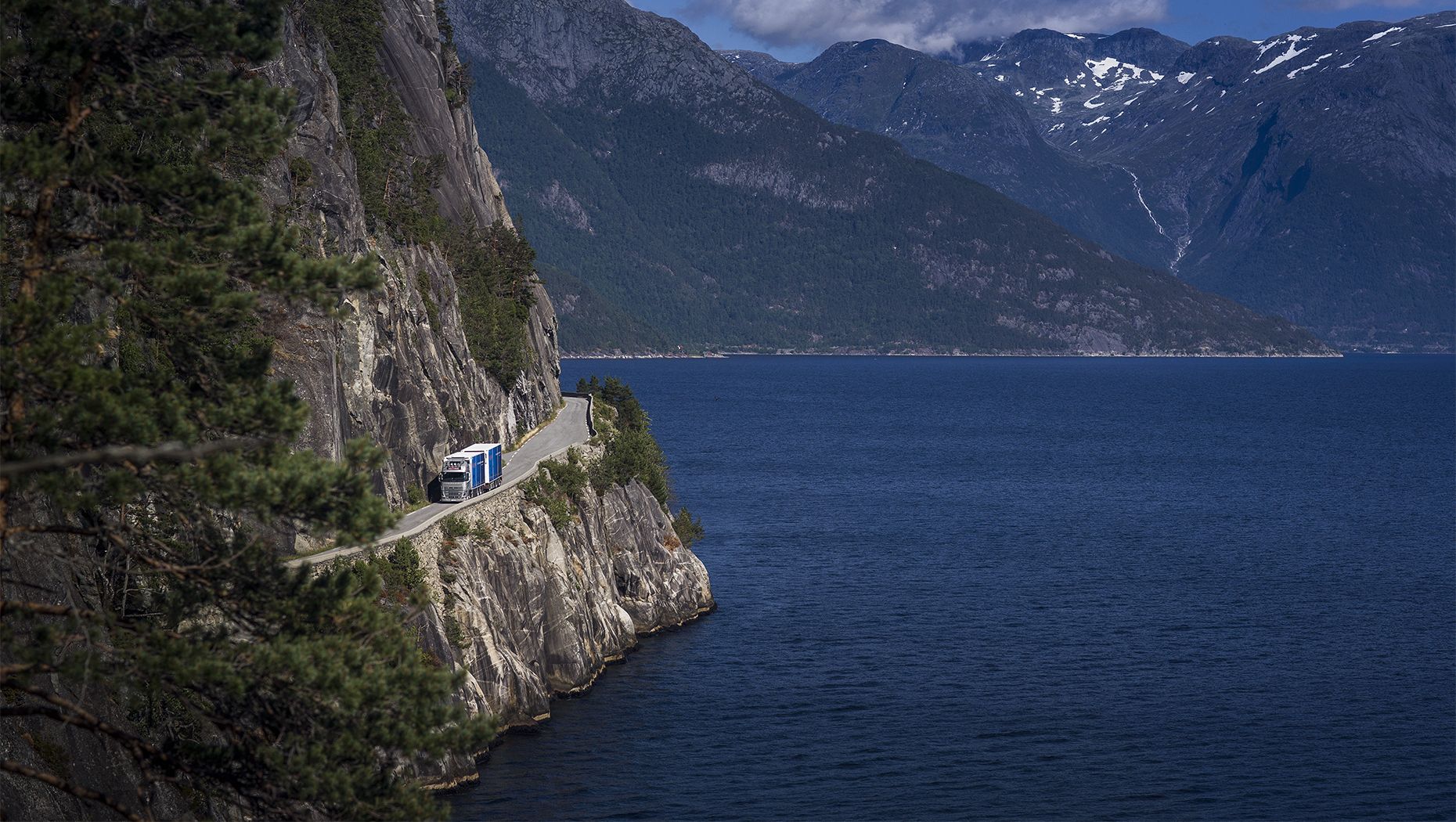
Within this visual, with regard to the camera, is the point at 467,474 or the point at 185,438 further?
the point at 467,474

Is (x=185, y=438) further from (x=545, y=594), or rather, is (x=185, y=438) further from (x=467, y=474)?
(x=467, y=474)

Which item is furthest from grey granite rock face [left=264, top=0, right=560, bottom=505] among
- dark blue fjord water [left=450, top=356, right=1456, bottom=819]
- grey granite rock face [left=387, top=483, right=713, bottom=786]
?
dark blue fjord water [left=450, top=356, right=1456, bottom=819]

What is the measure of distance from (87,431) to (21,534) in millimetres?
4171

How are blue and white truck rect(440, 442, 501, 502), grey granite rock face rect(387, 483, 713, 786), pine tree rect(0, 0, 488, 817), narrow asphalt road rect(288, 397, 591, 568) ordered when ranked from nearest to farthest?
pine tree rect(0, 0, 488, 817) < narrow asphalt road rect(288, 397, 591, 568) < grey granite rock face rect(387, 483, 713, 786) < blue and white truck rect(440, 442, 501, 502)

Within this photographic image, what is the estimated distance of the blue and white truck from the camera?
207 feet

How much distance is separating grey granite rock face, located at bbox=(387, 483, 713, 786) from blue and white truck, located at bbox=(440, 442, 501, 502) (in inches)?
67.6

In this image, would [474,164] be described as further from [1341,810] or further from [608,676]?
[1341,810]

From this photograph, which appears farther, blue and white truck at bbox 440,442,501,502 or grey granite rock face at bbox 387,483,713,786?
blue and white truck at bbox 440,442,501,502

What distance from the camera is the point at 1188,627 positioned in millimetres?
71500

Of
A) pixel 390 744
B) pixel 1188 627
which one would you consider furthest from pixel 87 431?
pixel 1188 627

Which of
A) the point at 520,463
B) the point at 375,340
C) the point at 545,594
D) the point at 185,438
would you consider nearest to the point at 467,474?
the point at 545,594

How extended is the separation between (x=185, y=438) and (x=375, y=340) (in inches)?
1628

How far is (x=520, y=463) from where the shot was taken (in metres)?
76.9

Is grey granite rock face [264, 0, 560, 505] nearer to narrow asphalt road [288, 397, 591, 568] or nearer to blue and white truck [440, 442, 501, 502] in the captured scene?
narrow asphalt road [288, 397, 591, 568]
